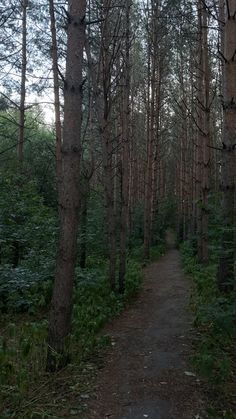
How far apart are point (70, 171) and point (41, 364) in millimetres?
2231

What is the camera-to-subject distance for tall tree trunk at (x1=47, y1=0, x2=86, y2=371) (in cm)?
418

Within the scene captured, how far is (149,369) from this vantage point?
14.9ft

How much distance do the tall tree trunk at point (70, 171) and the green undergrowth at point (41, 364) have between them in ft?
1.06

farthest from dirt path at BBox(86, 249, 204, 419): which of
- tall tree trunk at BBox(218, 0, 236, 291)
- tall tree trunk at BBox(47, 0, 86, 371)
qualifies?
tall tree trunk at BBox(218, 0, 236, 291)

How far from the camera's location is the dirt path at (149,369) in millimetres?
3643

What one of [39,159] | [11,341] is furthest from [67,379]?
[39,159]

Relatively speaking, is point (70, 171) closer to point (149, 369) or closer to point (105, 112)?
point (149, 369)

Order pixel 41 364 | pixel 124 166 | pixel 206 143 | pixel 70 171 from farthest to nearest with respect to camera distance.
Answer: pixel 206 143 < pixel 124 166 < pixel 41 364 < pixel 70 171

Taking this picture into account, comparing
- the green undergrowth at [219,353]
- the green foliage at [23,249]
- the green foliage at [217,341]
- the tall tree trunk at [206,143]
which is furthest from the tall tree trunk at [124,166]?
the green undergrowth at [219,353]

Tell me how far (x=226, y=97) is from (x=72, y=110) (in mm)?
3331

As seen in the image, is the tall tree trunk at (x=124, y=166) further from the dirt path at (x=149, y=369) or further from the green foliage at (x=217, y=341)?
the green foliage at (x=217, y=341)

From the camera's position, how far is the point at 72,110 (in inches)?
165

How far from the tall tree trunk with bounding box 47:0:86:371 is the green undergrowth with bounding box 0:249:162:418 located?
0.32 meters

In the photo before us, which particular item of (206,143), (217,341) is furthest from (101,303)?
(206,143)
